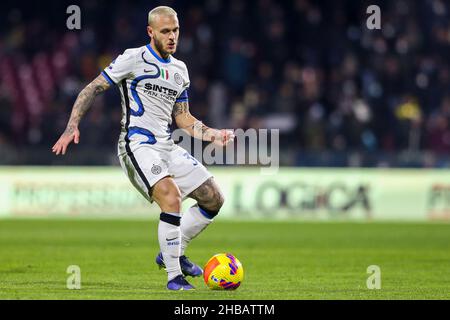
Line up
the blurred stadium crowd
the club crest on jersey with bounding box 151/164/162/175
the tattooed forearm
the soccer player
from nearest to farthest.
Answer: the tattooed forearm < the soccer player < the club crest on jersey with bounding box 151/164/162/175 < the blurred stadium crowd

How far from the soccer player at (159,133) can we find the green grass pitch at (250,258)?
0.58 m

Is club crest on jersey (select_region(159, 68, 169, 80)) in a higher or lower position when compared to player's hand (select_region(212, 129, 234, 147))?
higher

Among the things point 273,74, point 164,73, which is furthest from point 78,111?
point 273,74

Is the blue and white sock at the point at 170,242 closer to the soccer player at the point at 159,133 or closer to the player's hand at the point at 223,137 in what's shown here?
the soccer player at the point at 159,133

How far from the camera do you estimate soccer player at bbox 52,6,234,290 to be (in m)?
9.46

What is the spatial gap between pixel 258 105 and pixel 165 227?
13.2 m

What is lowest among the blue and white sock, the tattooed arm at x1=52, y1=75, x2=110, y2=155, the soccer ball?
the soccer ball

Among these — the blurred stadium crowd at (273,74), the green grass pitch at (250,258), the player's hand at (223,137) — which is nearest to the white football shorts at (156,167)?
the player's hand at (223,137)

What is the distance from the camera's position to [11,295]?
8.91 meters

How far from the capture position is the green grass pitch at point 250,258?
30.9 ft

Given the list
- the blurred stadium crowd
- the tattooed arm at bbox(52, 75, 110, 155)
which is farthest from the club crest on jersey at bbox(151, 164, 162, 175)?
the blurred stadium crowd

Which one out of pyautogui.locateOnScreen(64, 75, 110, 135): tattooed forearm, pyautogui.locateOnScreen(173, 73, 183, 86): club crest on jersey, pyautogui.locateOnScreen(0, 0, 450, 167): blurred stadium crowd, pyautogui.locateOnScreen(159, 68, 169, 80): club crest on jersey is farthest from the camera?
pyautogui.locateOnScreen(0, 0, 450, 167): blurred stadium crowd

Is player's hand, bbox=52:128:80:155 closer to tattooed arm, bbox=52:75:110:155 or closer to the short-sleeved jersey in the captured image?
tattooed arm, bbox=52:75:110:155
